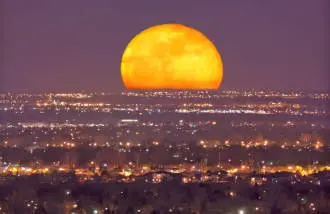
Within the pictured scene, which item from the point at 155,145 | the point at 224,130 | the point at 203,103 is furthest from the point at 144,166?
the point at 203,103

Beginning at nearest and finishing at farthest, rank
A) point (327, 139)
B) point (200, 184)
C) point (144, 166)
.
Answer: point (200, 184) < point (144, 166) < point (327, 139)

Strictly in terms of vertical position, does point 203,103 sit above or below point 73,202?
above

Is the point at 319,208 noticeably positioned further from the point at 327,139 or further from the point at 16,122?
the point at 16,122

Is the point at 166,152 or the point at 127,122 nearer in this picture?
the point at 166,152

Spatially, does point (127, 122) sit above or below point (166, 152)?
above

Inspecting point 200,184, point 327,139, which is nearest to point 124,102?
point 327,139

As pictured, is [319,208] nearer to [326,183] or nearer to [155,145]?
[326,183]

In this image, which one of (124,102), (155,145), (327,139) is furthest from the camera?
(124,102)

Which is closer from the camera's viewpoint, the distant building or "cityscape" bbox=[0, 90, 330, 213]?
"cityscape" bbox=[0, 90, 330, 213]

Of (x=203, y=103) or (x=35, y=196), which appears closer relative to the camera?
(x=35, y=196)

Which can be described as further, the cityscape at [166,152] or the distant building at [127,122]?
the distant building at [127,122]
